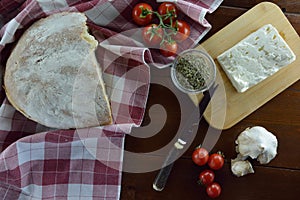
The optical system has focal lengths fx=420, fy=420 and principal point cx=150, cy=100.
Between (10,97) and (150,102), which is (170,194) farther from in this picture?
(10,97)

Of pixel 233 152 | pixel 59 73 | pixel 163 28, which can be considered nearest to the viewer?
pixel 59 73

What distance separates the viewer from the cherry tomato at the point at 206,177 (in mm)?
1805

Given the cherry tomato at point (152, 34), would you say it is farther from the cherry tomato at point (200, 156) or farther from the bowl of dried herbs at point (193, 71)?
the cherry tomato at point (200, 156)

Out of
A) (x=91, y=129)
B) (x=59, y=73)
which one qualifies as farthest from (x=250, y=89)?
(x=59, y=73)

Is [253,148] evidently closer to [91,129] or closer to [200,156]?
[200,156]

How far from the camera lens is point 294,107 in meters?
1.86

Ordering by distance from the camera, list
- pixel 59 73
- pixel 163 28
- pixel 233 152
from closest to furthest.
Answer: pixel 59 73
pixel 163 28
pixel 233 152

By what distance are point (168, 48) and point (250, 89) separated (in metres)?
0.40

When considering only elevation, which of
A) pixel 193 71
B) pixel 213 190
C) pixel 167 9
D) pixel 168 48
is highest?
pixel 167 9

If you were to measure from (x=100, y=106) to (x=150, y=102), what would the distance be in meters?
0.28

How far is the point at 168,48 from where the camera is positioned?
175cm

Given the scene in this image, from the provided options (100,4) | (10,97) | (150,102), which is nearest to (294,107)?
(150,102)

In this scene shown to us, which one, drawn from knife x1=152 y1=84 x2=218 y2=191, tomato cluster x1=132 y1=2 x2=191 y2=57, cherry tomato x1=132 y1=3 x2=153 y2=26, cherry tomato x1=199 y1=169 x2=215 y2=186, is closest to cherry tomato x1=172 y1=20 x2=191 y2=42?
tomato cluster x1=132 y1=2 x2=191 y2=57

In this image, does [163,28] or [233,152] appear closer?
A: [163,28]
